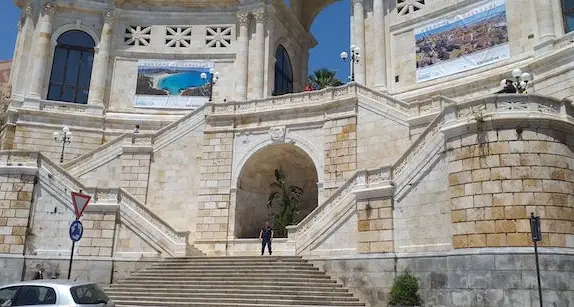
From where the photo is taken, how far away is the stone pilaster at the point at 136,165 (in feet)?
91.1

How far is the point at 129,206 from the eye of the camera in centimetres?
2275

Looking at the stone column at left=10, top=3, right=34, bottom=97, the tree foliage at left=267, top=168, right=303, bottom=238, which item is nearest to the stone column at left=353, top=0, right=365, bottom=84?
the tree foliage at left=267, top=168, right=303, bottom=238

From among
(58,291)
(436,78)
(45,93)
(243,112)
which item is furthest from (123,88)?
(58,291)

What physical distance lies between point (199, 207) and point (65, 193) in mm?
6728

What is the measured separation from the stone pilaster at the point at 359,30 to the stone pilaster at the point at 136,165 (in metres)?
14.3

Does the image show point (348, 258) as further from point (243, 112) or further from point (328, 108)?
point (243, 112)

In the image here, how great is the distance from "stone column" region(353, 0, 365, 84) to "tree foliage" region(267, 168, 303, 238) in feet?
30.7

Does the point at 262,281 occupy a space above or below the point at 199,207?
below

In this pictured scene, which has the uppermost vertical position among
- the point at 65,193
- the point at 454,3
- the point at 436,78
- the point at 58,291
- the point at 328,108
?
the point at 454,3

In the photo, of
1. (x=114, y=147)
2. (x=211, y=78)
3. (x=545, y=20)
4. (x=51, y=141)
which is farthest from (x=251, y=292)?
(x=51, y=141)

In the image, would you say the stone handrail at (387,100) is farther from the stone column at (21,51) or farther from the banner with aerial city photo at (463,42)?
the stone column at (21,51)

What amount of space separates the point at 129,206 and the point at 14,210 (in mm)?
4741

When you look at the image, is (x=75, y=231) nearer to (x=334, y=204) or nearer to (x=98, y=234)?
(x=98, y=234)

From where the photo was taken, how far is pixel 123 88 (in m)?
37.7
